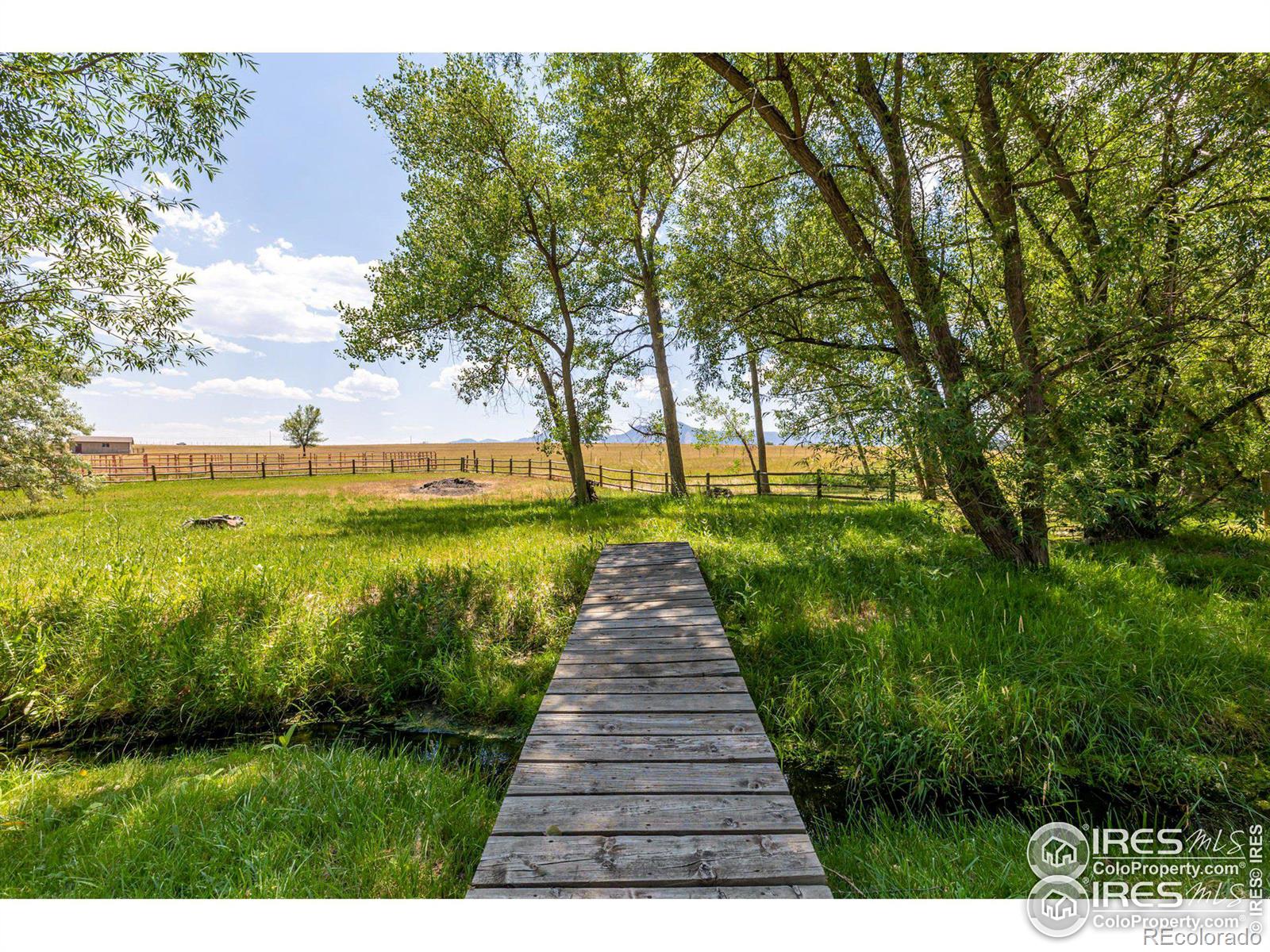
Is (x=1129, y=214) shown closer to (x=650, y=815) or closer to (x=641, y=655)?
(x=641, y=655)

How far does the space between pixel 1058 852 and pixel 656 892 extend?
2431 millimetres

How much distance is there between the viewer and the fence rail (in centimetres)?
1791

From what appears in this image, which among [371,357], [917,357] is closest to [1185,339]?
[917,357]

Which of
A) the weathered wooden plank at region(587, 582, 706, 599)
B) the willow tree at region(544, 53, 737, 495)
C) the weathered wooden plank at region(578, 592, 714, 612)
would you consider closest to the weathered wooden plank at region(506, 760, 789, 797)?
the weathered wooden plank at region(578, 592, 714, 612)

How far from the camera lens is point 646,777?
2363mm

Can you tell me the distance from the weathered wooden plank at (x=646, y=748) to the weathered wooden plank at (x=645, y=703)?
0.89ft

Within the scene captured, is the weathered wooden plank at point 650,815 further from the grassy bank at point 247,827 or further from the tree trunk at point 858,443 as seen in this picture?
the tree trunk at point 858,443

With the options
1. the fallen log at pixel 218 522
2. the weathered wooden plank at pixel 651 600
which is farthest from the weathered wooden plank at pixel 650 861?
the fallen log at pixel 218 522

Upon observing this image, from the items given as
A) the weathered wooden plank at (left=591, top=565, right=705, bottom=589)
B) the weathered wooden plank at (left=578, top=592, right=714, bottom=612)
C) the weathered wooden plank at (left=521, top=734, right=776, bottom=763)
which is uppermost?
the weathered wooden plank at (left=591, top=565, right=705, bottom=589)

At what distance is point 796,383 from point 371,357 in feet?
35.3

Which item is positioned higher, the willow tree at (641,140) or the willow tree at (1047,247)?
the willow tree at (641,140)

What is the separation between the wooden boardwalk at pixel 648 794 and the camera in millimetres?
1776

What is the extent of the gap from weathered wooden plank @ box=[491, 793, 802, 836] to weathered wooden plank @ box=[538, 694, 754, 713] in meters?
0.77
